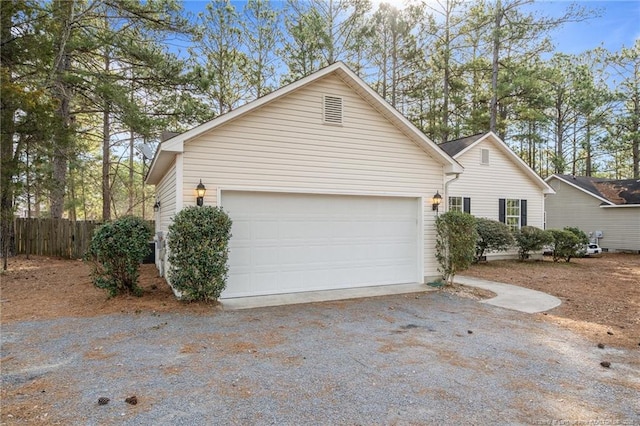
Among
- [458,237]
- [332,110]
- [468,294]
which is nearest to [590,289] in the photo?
[468,294]

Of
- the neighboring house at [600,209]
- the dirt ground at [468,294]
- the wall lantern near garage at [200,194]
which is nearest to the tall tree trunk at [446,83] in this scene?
the neighboring house at [600,209]

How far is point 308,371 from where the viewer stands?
12.4 feet

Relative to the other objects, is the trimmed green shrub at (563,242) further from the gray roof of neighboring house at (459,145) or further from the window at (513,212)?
the gray roof of neighboring house at (459,145)

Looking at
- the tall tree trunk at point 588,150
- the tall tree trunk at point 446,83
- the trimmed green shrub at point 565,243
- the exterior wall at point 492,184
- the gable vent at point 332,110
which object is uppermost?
the tall tree trunk at point 446,83

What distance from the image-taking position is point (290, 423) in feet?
9.14

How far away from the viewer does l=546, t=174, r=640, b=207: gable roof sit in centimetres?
1827

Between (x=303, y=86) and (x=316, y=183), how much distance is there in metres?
1.95

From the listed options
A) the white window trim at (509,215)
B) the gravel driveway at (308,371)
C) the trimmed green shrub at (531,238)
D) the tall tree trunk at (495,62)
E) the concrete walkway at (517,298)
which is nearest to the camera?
the gravel driveway at (308,371)

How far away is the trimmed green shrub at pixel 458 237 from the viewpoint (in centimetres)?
813

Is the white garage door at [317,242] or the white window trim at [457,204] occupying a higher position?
the white window trim at [457,204]

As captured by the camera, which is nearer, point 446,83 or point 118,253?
point 118,253

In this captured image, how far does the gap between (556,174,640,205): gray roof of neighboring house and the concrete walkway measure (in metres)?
14.1

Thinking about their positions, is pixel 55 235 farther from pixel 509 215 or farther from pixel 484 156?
pixel 509 215

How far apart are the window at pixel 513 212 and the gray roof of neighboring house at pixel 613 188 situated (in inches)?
261
